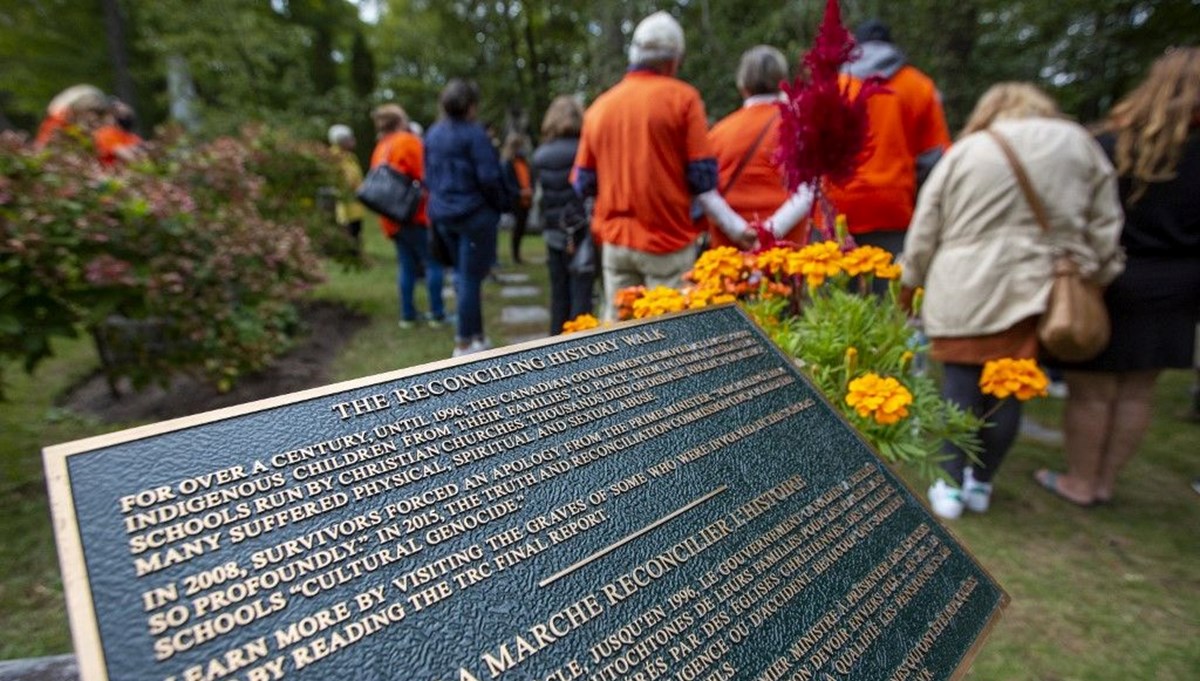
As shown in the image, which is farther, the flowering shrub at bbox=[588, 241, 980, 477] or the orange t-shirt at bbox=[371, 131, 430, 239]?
the orange t-shirt at bbox=[371, 131, 430, 239]

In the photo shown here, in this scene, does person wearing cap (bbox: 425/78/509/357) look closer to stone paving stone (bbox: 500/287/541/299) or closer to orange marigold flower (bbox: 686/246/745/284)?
stone paving stone (bbox: 500/287/541/299)

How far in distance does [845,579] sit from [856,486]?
0.94 feet

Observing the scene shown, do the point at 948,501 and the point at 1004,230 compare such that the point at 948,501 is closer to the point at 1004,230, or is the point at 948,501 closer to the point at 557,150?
the point at 1004,230

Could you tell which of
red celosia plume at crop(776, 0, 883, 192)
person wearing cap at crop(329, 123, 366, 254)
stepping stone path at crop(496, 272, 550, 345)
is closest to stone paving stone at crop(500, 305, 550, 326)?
stepping stone path at crop(496, 272, 550, 345)

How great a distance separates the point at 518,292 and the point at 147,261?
158 inches

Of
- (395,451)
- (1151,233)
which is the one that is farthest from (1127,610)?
(395,451)

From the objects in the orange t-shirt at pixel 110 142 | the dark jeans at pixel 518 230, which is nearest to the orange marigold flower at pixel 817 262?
the orange t-shirt at pixel 110 142

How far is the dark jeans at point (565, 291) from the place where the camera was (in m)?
4.34

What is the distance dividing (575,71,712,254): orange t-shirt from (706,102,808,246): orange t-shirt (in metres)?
0.20

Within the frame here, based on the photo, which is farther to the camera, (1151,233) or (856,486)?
(1151,233)

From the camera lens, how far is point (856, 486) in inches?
58.3

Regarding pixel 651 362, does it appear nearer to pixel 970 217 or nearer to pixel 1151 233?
pixel 970 217

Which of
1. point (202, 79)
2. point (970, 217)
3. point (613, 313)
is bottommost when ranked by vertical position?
point (613, 313)

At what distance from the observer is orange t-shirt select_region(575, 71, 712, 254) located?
3.04 metres
